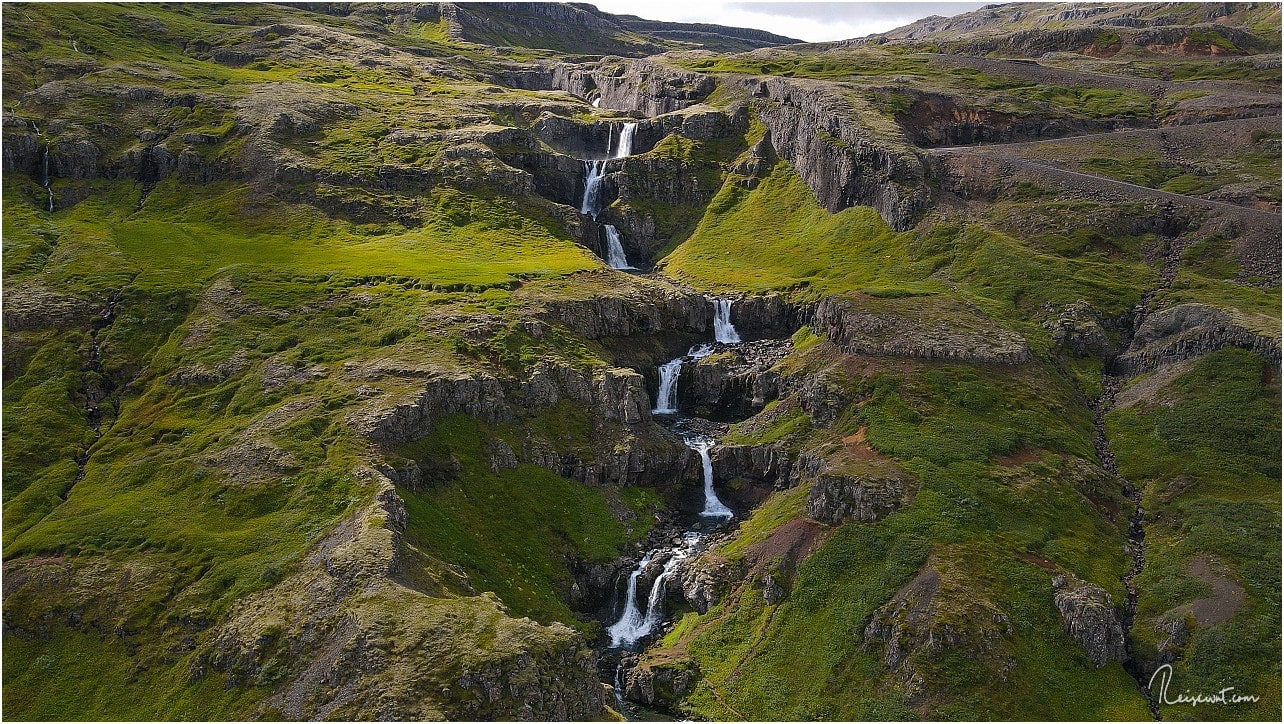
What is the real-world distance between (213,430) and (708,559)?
46.9m

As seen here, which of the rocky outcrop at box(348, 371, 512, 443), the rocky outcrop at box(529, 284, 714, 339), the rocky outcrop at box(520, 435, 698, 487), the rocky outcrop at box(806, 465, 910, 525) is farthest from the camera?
the rocky outcrop at box(529, 284, 714, 339)

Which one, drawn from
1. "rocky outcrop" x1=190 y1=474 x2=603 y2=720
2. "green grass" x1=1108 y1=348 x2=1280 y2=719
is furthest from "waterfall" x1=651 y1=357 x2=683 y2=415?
"green grass" x1=1108 y1=348 x2=1280 y2=719

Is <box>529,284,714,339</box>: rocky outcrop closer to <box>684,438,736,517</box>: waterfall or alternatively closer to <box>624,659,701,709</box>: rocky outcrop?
<box>684,438,736,517</box>: waterfall

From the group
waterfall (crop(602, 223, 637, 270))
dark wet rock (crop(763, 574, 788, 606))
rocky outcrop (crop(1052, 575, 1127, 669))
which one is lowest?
dark wet rock (crop(763, 574, 788, 606))

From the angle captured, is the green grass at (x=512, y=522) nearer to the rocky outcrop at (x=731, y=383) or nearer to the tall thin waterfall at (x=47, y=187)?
the rocky outcrop at (x=731, y=383)

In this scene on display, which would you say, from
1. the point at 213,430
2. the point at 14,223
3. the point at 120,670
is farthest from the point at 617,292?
the point at 14,223

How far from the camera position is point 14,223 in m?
114

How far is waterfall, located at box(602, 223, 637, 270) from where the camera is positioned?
147375mm

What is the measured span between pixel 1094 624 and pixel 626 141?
432 ft

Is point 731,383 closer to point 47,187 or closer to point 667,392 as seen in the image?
point 667,392

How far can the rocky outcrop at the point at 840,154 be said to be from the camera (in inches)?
5134

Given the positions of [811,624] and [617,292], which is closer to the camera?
[811,624]

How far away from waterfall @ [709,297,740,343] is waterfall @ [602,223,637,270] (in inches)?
1254

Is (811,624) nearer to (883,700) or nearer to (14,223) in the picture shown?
(883,700)
